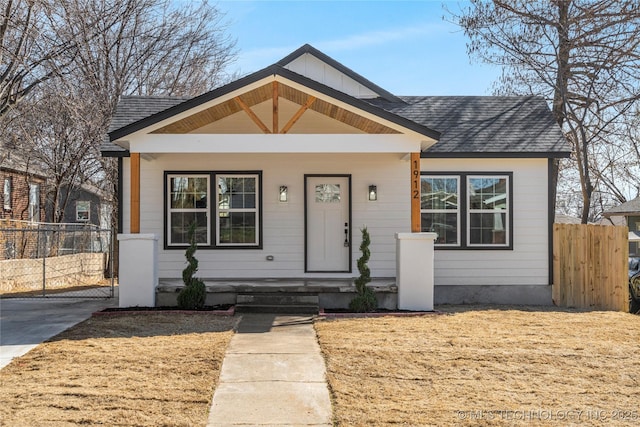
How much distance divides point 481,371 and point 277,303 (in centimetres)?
449

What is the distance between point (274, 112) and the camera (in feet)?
30.3

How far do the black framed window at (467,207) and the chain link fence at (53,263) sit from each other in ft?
22.0

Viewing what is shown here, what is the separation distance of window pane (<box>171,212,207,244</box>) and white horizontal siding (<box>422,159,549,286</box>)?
14.4ft

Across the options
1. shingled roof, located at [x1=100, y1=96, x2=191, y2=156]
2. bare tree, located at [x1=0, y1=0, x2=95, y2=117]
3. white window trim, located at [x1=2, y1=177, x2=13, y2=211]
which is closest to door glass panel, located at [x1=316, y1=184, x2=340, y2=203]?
shingled roof, located at [x1=100, y1=96, x2=191, y2=156]

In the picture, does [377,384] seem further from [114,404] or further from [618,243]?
[618,243]

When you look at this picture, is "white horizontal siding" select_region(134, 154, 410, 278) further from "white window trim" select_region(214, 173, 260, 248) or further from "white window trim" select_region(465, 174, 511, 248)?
"white window trim" select_region(465, 174, 511, 248)

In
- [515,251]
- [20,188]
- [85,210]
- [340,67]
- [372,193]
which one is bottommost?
[515,251]

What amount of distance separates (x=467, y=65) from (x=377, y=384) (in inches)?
523

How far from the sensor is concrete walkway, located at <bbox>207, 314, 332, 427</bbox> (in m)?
4.60

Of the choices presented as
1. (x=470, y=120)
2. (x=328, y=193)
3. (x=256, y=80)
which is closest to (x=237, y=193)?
(x=328, y=193)

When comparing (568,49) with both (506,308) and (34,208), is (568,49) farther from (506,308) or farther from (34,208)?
(34,208)

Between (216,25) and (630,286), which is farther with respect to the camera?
(216,25)

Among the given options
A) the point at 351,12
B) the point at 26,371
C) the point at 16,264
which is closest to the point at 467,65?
the point at 351,12

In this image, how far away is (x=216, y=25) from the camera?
20.6 meters
